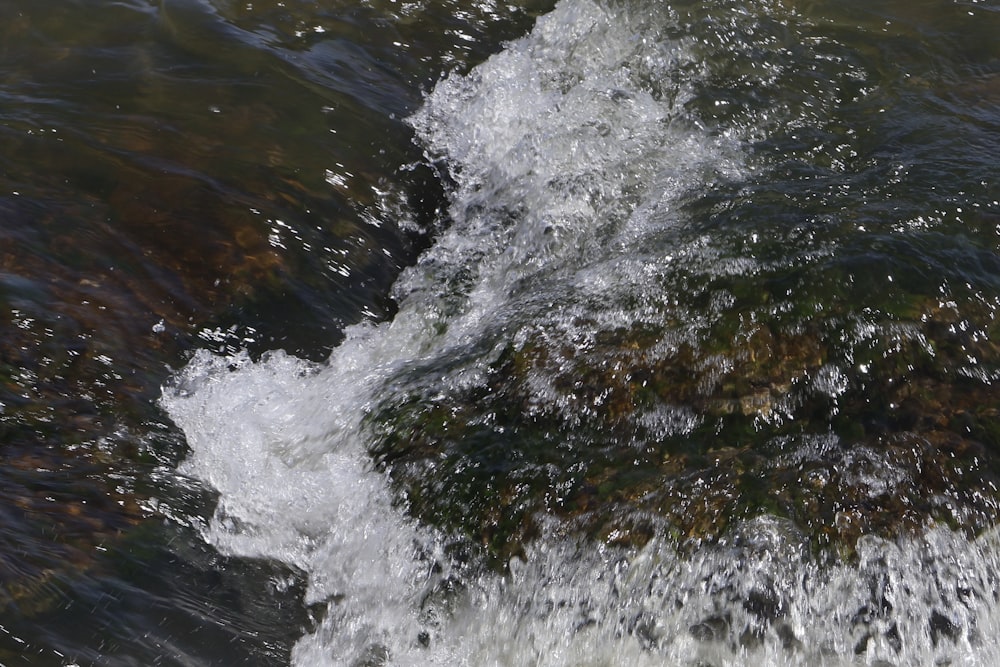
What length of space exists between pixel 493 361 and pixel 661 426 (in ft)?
2.30

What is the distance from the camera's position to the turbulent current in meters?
2.69

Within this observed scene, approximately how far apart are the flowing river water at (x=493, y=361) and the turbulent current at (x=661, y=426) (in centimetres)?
1

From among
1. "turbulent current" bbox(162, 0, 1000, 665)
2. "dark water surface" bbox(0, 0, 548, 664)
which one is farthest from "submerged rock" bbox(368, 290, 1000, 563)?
"dark water surface" bbox(0, 0, 548, 664)

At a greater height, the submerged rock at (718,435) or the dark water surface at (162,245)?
the submerged rock at (718,435)

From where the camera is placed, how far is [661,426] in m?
3.05

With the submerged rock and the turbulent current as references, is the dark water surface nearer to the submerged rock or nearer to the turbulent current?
the turbulent current

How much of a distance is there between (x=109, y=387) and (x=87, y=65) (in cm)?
233

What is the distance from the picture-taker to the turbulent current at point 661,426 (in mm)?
2693

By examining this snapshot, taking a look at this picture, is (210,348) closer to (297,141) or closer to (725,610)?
(297,141)

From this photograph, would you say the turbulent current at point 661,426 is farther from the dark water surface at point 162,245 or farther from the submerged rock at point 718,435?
the dark water surface at point 162,245

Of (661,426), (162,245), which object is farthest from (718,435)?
(162,245)

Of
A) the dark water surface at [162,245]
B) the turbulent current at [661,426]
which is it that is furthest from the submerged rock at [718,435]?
the dark water surface at [162,245]

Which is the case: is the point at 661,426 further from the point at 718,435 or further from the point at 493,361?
the point at 493,361

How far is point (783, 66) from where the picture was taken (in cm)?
511
